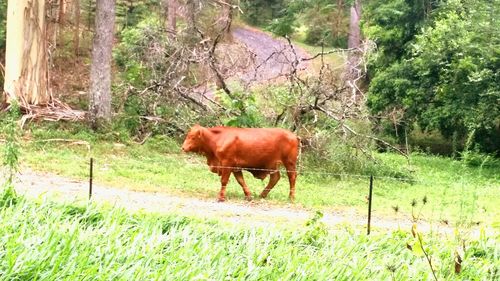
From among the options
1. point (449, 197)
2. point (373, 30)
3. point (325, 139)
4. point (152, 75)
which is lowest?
point (449, 197)

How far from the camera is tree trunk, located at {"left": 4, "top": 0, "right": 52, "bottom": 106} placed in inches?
626

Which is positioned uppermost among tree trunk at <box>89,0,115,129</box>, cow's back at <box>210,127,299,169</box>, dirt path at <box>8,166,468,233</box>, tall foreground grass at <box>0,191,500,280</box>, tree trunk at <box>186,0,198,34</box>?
tree trunk at <box>186,0,198,34</box>

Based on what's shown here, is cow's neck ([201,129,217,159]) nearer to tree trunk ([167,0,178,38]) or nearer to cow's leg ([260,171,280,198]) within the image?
cow's leg ([260,171,280,198])

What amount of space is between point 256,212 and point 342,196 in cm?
275

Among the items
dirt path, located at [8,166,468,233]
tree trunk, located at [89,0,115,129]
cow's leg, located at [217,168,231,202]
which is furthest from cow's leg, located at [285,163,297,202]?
tree trunk, located at [89,0,115,129]

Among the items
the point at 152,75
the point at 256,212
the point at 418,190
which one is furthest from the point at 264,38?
the point at 256,212

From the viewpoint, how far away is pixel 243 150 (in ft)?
36.7

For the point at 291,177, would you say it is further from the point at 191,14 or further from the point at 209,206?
the point at 191,14

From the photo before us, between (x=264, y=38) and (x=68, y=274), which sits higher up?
(x=264, y=38)

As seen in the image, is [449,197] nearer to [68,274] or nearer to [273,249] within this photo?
[273,249]

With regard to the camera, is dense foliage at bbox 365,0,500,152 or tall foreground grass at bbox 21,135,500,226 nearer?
tall foreground grass at bbox 21,135,500,226

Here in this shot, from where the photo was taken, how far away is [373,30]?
25828 mm

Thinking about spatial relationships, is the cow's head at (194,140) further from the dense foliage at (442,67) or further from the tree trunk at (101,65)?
the dense foliage at (442,67)

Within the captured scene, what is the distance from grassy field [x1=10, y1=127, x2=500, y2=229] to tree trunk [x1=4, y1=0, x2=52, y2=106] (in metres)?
1.85
